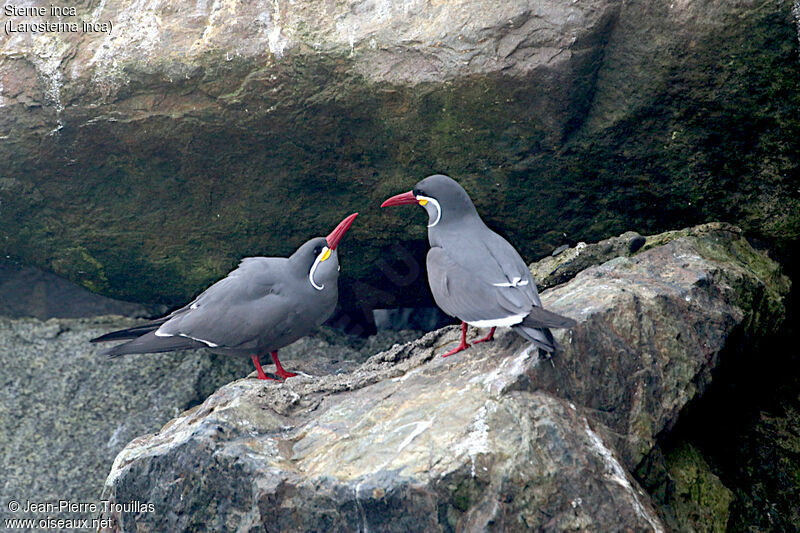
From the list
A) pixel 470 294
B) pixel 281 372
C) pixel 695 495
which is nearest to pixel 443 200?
pixel 470 294

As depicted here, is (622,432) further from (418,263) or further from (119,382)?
(119,382)

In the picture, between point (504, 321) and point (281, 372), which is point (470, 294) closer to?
point (504, 321)

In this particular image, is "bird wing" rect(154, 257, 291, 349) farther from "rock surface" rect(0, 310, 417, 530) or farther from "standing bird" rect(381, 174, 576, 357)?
"standing bird" rect(381, 174, 576, 357)

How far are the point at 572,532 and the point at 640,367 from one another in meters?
1.00

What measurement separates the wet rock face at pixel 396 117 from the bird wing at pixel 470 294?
1.07 meters

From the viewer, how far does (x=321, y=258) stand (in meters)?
4.83

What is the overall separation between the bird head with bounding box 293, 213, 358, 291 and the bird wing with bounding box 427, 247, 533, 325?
0.89m

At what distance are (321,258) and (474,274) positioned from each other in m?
1.36

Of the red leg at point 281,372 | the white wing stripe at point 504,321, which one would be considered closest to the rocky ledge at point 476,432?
the white wing stripe at point 504,321

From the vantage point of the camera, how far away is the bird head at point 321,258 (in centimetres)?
480

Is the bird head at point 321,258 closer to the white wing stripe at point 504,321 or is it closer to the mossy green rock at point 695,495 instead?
the white wing stripe at point 504,321

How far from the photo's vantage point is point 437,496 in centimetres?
297

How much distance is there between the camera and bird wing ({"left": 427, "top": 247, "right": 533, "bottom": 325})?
11.2ft

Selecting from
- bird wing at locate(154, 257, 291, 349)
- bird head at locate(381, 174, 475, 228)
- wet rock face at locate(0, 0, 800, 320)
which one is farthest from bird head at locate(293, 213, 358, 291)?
bird head at locate(381, 174, 475, 228)
